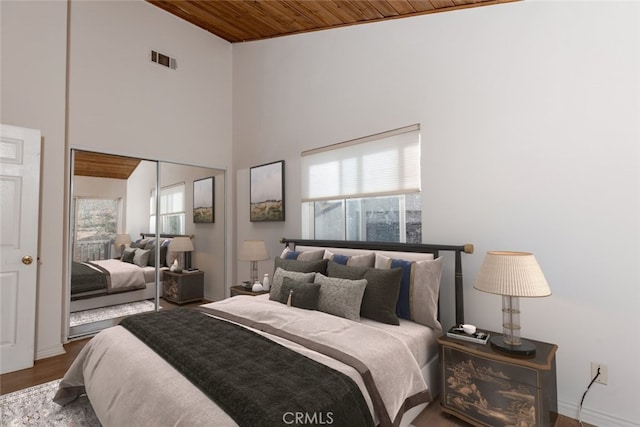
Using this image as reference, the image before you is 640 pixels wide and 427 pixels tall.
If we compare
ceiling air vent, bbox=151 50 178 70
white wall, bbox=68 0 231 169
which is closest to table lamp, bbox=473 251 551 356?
white wall, bbox=68 0 231 169

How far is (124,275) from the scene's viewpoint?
154 inches

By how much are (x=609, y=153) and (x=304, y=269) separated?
2.31 metres

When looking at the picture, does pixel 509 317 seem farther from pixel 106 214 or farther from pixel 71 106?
pixel 71 106

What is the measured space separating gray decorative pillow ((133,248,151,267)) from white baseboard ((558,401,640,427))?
173 inches

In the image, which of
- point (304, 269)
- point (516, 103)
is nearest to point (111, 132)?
point (304, 269)

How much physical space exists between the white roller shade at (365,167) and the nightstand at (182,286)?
6.82 feet

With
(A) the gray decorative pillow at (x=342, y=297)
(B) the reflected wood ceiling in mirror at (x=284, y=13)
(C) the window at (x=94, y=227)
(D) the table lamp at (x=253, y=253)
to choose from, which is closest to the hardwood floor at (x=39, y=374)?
(C) the window at (x=94, y=227)

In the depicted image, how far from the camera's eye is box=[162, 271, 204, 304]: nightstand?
423 cm

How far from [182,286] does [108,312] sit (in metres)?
0.88

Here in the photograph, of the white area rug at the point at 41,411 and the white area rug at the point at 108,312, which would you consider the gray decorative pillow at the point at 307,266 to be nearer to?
the white area rug at the point at 41,411

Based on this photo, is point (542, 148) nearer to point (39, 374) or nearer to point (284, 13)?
point (284, 13)

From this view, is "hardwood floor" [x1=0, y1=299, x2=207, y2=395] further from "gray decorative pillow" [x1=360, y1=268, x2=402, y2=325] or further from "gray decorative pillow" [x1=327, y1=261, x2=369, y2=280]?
"gray decorative pillow" [x1=360, y1=268, x2=402, y2=325]

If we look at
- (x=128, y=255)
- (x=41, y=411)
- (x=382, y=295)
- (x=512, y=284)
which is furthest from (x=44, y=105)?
(x=512, y=284)

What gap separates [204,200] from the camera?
4.64 metres
